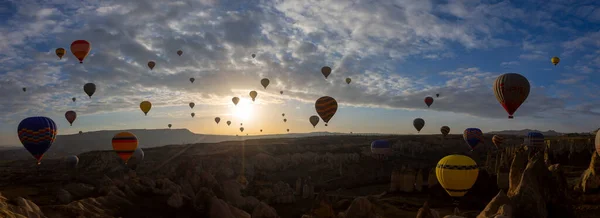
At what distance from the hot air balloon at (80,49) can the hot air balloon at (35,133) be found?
10.9m

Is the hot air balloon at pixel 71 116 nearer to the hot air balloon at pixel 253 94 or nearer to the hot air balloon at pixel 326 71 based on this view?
the hot air balloon at pixel 253 94

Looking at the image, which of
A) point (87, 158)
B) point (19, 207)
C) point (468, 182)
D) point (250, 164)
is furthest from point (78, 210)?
point (87, 158)

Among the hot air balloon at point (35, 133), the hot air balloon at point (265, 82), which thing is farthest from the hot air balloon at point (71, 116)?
the hot air balloon at point (265, 82)

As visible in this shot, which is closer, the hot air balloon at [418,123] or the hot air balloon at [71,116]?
the hot air balloon at [71,116]

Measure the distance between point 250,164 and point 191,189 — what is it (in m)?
44.2

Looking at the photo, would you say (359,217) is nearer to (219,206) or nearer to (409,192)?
(219,206)

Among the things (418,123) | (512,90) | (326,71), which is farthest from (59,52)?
(418,123)

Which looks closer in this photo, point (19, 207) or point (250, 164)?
point (19, 207)

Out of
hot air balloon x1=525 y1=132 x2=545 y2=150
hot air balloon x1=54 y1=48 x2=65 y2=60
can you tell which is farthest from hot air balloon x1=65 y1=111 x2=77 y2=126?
hot air balloon x1=525 y1=132 x2=545 y2=150

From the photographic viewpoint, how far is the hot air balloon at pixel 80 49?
54125 millimetres

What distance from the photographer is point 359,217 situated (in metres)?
27.6

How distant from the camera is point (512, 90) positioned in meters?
42.0

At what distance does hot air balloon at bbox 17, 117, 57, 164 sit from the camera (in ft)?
151

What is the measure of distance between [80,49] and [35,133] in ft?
45.6
